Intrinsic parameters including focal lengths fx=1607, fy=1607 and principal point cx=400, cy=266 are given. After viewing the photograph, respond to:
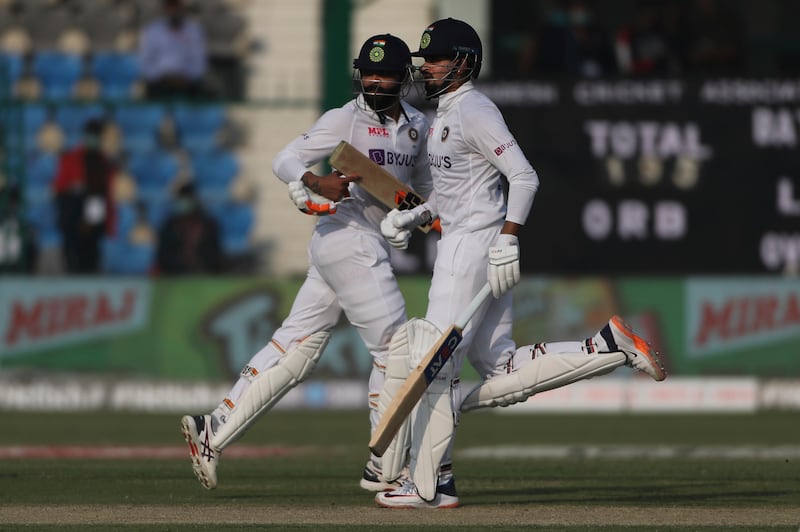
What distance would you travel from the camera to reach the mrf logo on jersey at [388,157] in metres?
6.91

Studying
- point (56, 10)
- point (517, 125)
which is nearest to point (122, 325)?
point (517, 125)

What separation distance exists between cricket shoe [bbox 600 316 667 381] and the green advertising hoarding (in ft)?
20.2

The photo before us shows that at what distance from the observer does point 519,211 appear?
6.27m

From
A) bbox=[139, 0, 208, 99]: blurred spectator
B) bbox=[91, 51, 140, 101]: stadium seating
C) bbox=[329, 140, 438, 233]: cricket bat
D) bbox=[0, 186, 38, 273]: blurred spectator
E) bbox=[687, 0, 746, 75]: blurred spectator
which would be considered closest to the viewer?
bbox=[329, 140, 438, 233]: cricket bat

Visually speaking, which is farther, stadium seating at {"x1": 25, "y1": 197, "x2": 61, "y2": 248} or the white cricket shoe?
stadium seating at {"x1": 25, "y1": 197, "x2": 61, "y2": 248}

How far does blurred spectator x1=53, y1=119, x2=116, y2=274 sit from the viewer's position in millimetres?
13352

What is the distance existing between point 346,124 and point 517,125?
17.7 feet

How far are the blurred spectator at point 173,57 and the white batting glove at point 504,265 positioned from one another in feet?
28.0

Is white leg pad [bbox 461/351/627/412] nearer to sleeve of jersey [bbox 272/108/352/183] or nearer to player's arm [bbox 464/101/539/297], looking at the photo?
player's arm [bbox 464/101/539/297]

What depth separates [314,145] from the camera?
22.9 ft

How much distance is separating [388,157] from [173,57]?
26.0 feet

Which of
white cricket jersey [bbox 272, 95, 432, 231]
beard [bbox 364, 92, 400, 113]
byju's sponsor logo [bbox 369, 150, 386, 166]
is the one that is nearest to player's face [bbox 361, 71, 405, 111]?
beard [bbox 364, 92, 400, 113]

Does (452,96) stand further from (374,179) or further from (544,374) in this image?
(544,374)

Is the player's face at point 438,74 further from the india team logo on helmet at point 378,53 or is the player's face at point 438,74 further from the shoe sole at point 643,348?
the shoe sole at point 643,348
